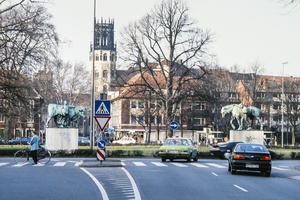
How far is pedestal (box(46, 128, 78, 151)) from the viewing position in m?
49.5

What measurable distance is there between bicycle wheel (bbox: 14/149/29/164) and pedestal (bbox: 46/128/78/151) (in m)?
13.8

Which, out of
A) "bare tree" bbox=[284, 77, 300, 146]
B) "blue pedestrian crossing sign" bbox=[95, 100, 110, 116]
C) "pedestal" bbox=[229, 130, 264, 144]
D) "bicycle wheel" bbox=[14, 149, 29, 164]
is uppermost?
"bare tree" bbox=[284, 77, 300, 146]

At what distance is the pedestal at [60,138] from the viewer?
162 ft

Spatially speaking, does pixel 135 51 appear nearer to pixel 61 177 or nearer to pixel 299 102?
pixel 61 177

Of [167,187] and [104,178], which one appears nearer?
[167,187]

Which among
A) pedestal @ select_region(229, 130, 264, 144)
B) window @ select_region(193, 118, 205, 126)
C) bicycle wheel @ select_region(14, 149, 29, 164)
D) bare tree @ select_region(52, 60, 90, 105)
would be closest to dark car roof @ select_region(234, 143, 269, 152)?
bicycle wheel @ select_region(14, 149, 29, 164)

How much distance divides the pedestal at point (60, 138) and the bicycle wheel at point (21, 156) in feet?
45.2

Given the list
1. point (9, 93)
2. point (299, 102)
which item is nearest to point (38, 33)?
point (9, 93)

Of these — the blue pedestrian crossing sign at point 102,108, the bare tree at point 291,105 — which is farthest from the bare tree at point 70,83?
the blue pedestrian crossing sign at point 102,108

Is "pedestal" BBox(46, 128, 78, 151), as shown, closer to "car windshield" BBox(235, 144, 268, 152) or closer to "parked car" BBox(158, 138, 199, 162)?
"parked car" BBox(158, 138, 199, 162)

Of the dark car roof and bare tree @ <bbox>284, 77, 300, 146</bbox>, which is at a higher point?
bare tree @ <bbox>284, 77, 300, 146</bbox>

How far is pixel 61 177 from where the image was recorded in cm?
2228

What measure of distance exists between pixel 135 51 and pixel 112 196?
42641mm

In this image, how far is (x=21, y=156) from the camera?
34406mm
